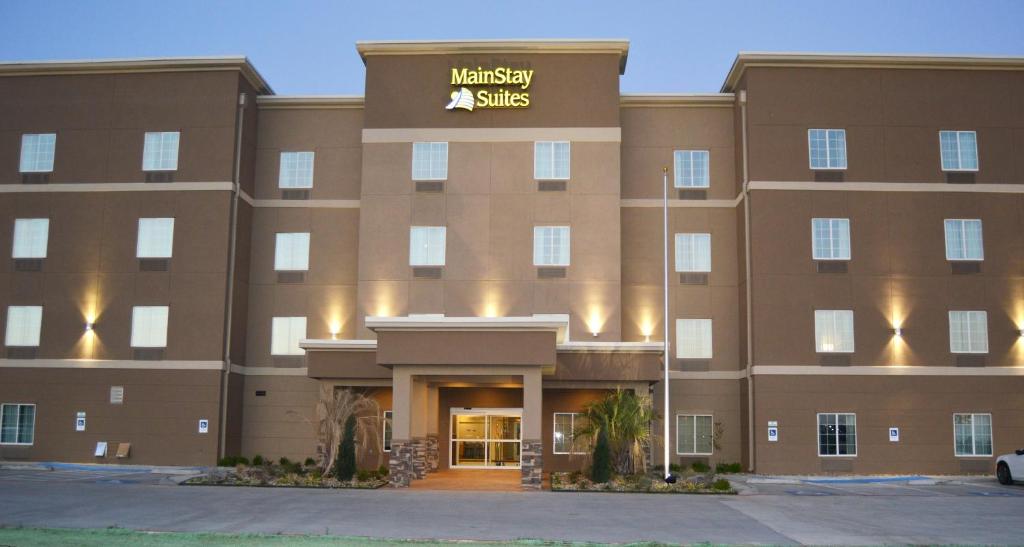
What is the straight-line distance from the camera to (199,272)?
111ft

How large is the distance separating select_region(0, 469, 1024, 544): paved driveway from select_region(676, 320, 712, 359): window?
792 cm

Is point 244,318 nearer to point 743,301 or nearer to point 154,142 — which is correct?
point 154,142

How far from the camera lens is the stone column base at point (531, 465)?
26781 millimetres

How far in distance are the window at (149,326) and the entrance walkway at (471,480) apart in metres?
10.4

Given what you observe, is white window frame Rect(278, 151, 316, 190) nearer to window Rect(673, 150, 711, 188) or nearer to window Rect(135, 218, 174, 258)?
window Rect(135, 218, 174, 258)

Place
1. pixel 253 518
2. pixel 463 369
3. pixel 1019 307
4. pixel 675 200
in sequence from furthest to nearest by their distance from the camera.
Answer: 1. pixel 675 200
2. pixel 1019 307
3. pixel 463 369
4. pixel 253 518

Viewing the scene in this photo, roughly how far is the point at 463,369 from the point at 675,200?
1144cm

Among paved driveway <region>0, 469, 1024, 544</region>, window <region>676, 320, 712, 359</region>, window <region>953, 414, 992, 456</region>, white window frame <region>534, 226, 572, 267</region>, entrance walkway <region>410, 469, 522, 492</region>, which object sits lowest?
paved driveway <region>0, 469, 1024, 544</region>

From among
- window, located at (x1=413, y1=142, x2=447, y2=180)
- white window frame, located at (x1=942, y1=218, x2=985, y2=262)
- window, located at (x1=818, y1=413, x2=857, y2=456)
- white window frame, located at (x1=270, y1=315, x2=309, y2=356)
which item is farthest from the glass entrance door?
white window frame, located at (x1=942, y1=218, x2=985, y2=262)

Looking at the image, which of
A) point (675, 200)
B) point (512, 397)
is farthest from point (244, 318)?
point (675, 200)

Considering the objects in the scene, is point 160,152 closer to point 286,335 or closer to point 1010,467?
point 286,335

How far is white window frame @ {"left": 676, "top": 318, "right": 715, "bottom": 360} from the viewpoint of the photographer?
34156 millimetres

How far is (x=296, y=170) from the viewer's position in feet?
117

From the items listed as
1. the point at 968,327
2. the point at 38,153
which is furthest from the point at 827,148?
the point at 38,153
